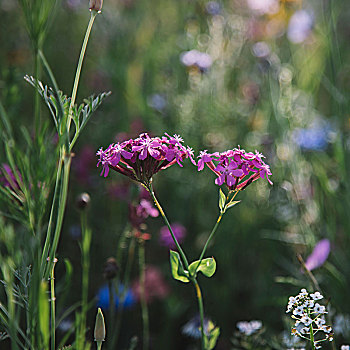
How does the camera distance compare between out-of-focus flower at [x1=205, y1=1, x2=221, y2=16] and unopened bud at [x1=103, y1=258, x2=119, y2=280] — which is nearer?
unopened bud at [x1=103, y1=258, x2=119, y2=280]

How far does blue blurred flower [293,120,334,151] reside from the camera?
1468mm

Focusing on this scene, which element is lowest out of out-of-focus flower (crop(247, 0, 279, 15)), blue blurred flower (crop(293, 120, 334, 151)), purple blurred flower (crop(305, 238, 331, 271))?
purple blurred flower (crop(305, 238, 331, 271))

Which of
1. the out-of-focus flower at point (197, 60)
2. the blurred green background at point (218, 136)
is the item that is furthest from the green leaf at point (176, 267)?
the out-of-focus flower at point (197, 60)

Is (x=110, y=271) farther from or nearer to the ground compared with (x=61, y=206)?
nearer to the ground

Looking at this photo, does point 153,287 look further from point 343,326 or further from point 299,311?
point 299,311

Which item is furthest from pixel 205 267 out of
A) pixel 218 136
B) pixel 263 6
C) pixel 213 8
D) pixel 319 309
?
pixel 263 6

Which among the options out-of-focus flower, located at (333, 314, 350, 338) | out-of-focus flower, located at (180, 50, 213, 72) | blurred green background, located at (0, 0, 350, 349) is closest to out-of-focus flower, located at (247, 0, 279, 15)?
blurred green background, located at (0, 0, 350, 349)

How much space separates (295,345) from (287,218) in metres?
0.56

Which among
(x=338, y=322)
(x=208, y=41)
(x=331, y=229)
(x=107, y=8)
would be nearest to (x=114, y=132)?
(x=208, y=41)

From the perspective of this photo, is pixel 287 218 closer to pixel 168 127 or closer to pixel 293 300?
pixel 168 127

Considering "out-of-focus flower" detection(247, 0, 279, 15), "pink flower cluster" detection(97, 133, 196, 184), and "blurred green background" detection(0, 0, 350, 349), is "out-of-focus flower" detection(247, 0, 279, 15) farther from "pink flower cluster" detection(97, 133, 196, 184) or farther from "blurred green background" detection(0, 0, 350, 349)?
"pink flower cluster" detection(97, 133, 196, 184)

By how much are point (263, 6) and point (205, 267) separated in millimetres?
1313

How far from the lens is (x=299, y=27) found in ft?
6.44

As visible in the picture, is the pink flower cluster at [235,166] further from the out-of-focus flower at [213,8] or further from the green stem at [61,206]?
the out-of-focus flower at [213,8]
